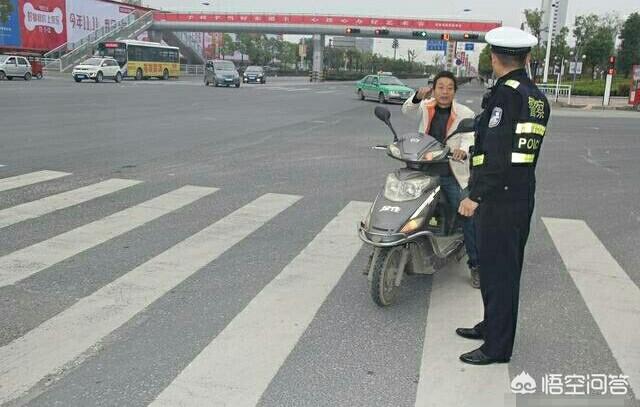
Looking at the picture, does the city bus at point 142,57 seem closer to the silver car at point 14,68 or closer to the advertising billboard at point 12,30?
the silver car at point 14,68

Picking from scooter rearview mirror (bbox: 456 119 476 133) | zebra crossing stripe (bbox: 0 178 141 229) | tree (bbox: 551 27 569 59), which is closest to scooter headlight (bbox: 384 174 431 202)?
scooter rearview mirror (bbox: 456 119 476 133)

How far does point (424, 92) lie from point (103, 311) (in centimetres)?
298

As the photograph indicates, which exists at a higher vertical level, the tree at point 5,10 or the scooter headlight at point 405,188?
the tree at point 5,10

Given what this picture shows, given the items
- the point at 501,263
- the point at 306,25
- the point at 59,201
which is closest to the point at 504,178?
the point at 501,263

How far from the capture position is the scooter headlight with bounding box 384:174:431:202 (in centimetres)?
430

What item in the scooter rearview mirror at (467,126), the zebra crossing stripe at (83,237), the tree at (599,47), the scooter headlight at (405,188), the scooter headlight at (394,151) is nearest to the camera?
the scooter rearview mirror at (467,126)

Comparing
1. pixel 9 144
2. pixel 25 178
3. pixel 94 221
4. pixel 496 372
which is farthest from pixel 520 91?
pixel 9 144

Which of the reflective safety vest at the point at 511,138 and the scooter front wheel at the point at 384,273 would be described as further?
the scooter front wheel at the point at 384,273

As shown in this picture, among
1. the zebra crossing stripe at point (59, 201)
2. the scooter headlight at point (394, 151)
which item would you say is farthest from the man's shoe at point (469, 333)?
the zebra crossing stripe at point (59, 201)

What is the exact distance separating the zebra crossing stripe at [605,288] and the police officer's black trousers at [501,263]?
0.73 m

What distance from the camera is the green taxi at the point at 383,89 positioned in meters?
29.1

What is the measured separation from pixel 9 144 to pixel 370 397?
10032mm

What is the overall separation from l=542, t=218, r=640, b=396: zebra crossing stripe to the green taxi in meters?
22.9

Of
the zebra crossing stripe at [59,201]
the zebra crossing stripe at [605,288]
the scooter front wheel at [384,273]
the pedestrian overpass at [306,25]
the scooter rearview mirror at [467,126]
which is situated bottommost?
the zebra crossing stripe at [605,288]
